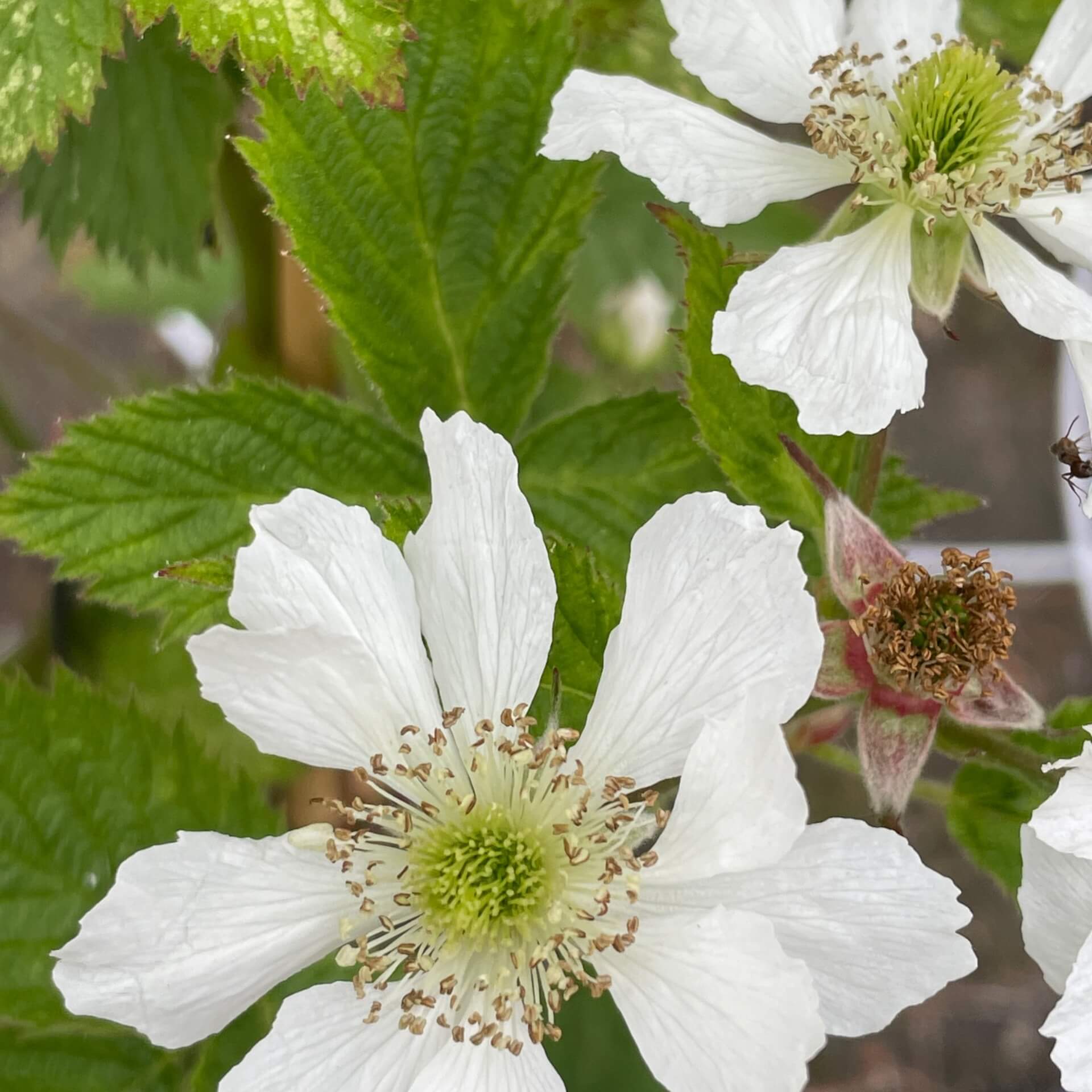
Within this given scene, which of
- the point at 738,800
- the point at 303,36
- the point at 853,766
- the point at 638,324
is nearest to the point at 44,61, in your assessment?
the point at 303,36

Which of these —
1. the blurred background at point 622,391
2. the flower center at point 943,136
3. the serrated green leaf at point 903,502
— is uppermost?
the flower center at point 943,136

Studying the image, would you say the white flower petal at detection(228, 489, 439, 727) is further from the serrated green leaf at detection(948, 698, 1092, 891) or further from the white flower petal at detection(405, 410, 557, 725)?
the serrated green leaf at detection(948, 698, 1092, 891)

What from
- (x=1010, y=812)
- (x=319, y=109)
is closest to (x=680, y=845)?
(x=1010, y=812)

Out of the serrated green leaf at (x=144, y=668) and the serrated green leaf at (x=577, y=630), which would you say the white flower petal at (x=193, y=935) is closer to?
the serrated green leaf at (x=577, y=630)

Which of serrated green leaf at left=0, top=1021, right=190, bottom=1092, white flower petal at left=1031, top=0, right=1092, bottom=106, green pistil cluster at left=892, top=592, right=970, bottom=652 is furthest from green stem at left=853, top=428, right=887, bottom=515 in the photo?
serrated green leaf at left=0, top=1021, right=190, bottom=1092

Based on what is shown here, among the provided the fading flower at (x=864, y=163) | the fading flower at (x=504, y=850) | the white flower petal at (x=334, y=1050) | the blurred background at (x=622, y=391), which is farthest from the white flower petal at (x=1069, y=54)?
the white flower petal at (x=334, y=1050)

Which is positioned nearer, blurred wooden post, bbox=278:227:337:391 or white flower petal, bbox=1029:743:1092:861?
white flower petal, bbox=1029:743:1092:861

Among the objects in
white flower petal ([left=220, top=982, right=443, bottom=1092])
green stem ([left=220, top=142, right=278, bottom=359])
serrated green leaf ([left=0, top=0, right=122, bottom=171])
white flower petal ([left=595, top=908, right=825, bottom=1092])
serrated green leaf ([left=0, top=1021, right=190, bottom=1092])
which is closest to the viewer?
white flower petal ([left=595, top=908, right=825, bottom=1092])
